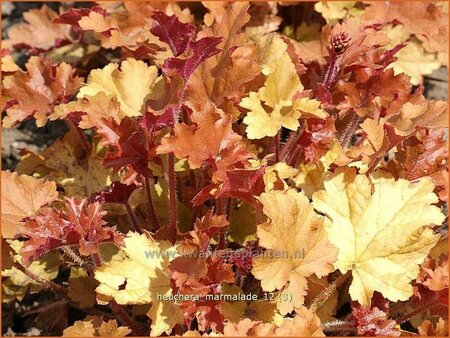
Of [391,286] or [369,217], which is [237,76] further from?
[391,286]

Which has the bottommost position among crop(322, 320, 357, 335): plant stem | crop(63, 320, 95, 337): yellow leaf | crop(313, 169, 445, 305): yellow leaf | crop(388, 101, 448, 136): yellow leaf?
crop(322, 320, 357, 335): plant stem

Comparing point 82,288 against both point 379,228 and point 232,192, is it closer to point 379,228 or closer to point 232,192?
point 232,192

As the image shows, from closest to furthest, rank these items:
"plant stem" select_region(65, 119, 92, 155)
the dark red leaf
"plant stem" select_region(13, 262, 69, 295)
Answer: the dark red leaf → "plant stem" select_region(13, 262, 69, 295) → "plant stem" select_region(65, 119, 92, 155)

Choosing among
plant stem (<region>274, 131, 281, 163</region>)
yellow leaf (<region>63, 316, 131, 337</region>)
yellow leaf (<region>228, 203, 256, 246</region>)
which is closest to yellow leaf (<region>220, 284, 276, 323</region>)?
yellow leaf (<region>228, 203, 256, 246</region>)

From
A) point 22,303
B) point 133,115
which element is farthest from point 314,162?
point 22,303

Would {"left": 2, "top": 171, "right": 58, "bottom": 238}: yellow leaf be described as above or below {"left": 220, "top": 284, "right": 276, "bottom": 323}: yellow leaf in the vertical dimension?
above

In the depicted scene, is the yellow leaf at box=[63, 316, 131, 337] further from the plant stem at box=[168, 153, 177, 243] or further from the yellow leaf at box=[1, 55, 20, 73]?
the yellow leaf at box=[1, 55, 20, 73]

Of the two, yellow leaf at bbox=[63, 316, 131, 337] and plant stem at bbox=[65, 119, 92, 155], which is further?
plant stem at bbox=[65, 119, 92, 155]

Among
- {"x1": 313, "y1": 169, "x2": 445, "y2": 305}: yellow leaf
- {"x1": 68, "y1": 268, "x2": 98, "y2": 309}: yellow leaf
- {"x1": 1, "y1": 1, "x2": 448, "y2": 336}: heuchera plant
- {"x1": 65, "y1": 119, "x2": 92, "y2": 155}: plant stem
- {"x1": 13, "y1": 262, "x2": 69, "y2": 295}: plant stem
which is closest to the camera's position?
{"x1": 1, "y1": 1, "x2": 448, "y2": 336}: heuchera plant

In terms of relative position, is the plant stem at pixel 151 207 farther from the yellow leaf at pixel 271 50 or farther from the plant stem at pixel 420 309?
the plant stem at pixel 420 309
